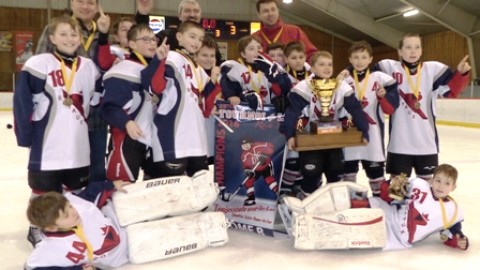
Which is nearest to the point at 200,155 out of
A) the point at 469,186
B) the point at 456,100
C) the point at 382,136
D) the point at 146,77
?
the point at 146,77

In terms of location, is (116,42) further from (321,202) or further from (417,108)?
(417,108)

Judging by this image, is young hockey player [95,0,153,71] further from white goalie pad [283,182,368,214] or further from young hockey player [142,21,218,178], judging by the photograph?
white goalie pad [283,182,368,214]

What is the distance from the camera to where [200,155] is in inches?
95.2

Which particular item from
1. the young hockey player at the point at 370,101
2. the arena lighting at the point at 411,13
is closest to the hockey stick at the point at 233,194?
the young hockey player at the point at 370,101

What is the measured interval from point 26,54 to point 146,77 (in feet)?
46.9

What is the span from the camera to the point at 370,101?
2.83 m

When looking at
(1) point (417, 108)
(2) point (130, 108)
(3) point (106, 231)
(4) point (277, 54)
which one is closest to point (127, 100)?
(2) point (130, 108)

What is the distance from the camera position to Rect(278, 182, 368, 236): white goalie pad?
2363 mm

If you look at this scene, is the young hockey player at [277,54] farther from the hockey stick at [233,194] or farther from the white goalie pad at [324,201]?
the white goalie pad at [324,201]

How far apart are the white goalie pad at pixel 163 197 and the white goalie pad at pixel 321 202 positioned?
0.39 metres

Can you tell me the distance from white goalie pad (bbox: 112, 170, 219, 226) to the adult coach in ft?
4.07

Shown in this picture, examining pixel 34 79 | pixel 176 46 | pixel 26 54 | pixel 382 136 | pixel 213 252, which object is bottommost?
pixel 213 252

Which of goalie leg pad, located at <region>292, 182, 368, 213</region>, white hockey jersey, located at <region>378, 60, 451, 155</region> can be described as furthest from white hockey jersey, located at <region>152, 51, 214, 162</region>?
white hockey jersey, located at <region>378, 60, 451, 155</region>

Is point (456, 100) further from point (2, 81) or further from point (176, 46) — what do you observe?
point (2, 81)
